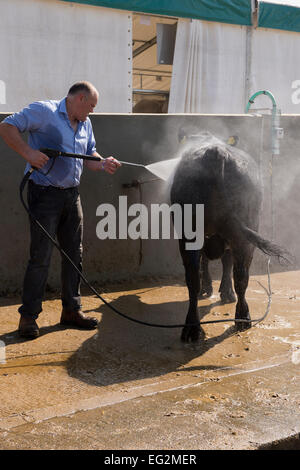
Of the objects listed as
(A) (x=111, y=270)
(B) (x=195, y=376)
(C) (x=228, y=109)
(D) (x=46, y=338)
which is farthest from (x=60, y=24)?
(B) (x=195, y=376)

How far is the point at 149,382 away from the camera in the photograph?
3.67m

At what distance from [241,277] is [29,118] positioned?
2.20 metres

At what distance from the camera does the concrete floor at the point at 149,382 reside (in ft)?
9.29

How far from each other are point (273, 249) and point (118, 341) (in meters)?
1.43

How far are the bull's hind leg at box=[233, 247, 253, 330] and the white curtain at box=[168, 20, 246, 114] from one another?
6.13 m

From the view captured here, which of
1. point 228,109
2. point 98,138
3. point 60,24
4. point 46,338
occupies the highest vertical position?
point 60,24

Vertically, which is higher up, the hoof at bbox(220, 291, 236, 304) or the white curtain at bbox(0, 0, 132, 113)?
the white curtain at bbox(0, 0, 132, 113)

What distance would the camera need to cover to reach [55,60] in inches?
356

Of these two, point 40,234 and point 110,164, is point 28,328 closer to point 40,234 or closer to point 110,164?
point 40,234

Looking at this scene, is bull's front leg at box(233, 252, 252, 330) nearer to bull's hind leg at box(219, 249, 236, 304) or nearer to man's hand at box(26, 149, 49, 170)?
bull's hind leg at box(219, 249, 236, 304)

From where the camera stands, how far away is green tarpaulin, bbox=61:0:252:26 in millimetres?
9227

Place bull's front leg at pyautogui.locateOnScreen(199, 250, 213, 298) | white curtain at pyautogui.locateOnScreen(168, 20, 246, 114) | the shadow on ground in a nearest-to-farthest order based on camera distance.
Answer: the shadow on ground < bull's front leg at pyautogui.locateOnScreen(199, 250, 213, 298) < white curtain at pyautogui.locateOnScreen(168, 20, 246, 114)

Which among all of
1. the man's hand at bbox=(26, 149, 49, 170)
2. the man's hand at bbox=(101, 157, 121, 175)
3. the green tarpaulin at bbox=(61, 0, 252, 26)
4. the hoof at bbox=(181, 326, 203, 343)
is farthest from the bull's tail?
the green tarpaulin at bbox=(61, 0, 252, 26)
